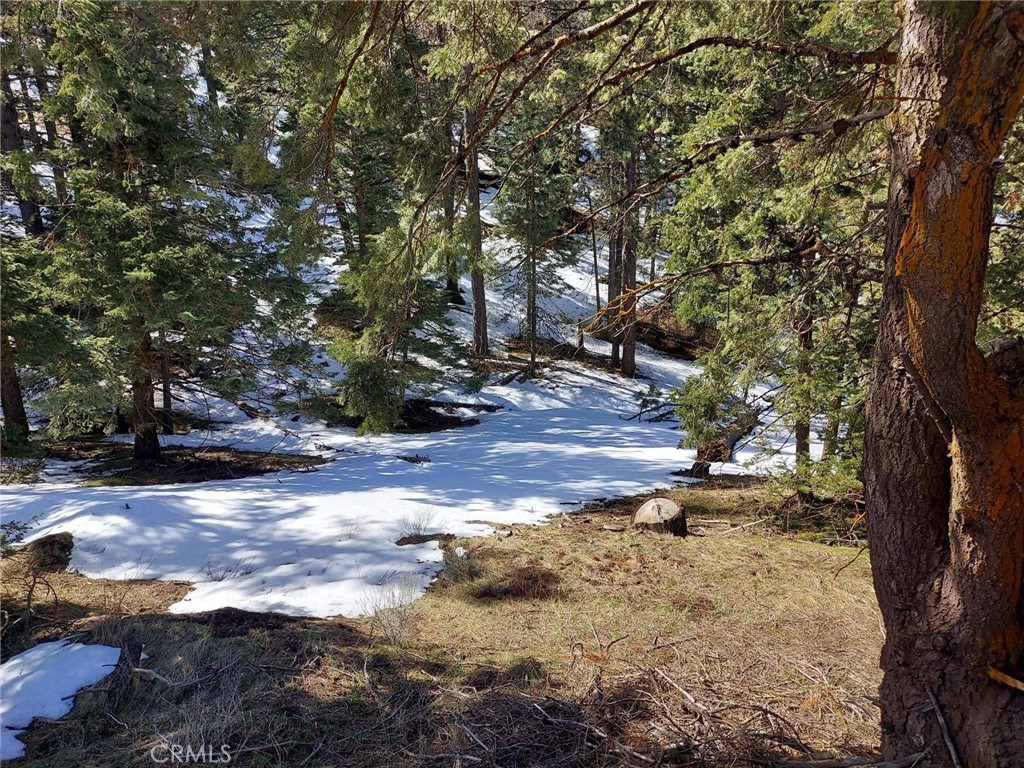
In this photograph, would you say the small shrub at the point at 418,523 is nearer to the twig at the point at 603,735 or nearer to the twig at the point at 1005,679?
the twig at the point at 603,735

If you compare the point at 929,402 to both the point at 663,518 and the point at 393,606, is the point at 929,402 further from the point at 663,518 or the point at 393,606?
the point at 663,518

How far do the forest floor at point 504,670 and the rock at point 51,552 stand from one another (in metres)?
0.17

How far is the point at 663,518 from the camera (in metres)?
6.45

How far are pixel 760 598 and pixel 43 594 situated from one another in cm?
580

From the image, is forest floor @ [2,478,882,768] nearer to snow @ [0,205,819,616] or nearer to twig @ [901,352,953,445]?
snow @ [0,205,819,616]

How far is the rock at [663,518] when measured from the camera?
21.0ft

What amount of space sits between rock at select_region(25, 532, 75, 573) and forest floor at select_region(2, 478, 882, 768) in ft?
0.57

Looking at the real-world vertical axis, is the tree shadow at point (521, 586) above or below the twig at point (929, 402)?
below

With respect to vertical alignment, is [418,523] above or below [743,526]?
above

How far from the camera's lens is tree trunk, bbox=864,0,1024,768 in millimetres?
1918

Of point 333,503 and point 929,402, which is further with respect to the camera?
point 333,503

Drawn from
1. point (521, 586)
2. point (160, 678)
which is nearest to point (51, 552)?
point (160, 678)

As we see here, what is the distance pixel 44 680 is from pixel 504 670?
8.83 ft

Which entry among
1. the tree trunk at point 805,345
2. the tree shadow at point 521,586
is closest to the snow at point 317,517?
the tree shadow at point 521,586
